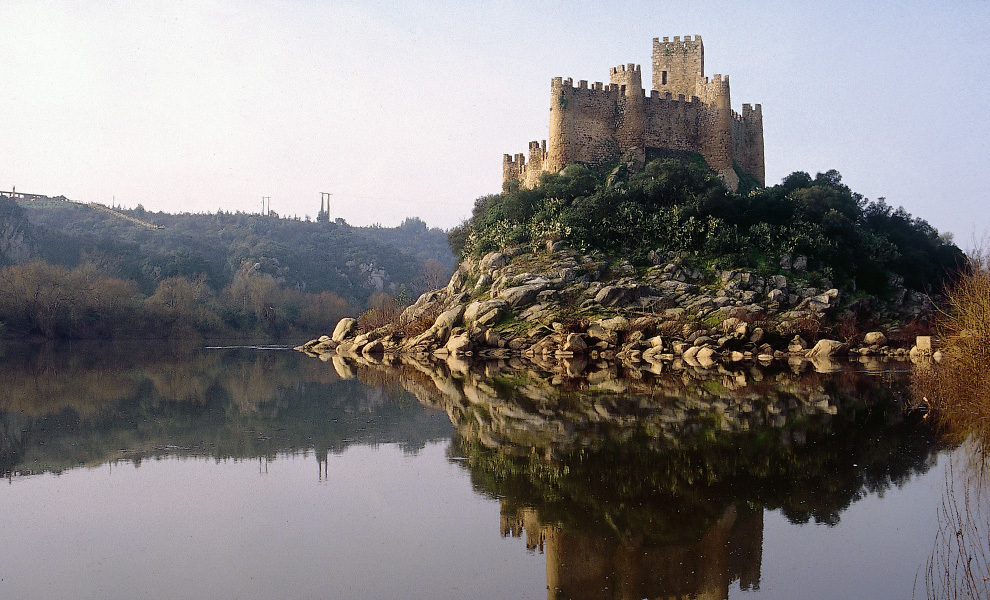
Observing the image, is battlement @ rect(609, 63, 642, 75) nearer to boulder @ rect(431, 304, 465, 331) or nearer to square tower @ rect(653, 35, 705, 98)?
square tower @ rect(653, 35, 705, 98)

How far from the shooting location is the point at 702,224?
3778 centimetres

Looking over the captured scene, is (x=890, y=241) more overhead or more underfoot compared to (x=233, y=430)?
more overhead

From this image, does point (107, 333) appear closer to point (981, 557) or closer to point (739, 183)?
point (739, 183)

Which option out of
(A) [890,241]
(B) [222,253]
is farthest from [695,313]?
(B) [222,253]

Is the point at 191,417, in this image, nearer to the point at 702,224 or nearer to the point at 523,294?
the point at 523,294

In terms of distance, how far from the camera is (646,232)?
127 feet

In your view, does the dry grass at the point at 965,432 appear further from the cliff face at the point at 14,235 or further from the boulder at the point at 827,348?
the cliff face at the point at 14,235

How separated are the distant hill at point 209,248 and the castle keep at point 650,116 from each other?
142 ft

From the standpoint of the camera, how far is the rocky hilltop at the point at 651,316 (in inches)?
1230

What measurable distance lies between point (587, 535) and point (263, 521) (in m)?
3.56

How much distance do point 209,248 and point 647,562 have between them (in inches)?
4100

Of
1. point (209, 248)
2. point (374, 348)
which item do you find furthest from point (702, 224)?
point (209, 248)

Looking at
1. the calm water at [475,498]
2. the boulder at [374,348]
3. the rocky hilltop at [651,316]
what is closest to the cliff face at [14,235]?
the boulder at [374,348]

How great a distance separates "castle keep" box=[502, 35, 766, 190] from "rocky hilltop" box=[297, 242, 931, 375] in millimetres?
7867
